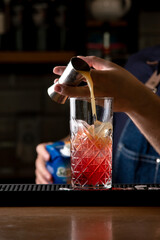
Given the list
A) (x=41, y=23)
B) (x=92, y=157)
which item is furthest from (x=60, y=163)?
(x=41, y=23)

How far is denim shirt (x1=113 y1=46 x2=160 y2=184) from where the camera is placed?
1.74m

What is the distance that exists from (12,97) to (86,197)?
7.91 feet

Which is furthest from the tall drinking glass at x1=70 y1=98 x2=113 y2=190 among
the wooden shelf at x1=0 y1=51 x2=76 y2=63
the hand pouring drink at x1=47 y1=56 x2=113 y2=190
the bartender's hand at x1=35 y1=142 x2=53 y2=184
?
the wooden shelf at x1=0 y1=51 x2=76 y2=63

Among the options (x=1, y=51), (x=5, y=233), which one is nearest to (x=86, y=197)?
(x=5, y=233)

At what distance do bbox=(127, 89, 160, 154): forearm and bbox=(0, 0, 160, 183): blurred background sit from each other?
2.01 m

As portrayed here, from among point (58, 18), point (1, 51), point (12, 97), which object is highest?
point (58, 18)

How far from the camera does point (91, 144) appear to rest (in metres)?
0.99

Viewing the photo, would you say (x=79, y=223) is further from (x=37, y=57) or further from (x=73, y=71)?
(x=37, y=57)

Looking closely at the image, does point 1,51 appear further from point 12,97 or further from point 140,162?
point 140,162

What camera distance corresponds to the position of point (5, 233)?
768mm

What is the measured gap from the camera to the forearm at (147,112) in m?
1.04

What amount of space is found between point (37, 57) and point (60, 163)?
71.0 inches

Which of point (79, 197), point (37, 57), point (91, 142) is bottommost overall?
point (37, 57)

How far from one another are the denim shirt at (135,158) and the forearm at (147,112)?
0.63m
